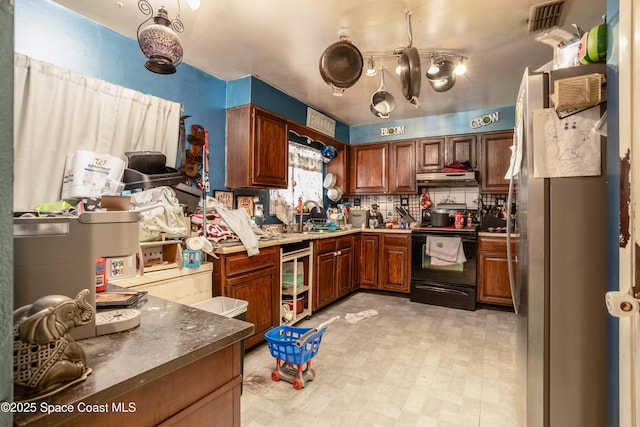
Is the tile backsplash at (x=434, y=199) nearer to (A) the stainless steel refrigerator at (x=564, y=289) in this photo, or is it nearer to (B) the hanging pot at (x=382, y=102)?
(B) the hanging pot at (x=382, y=102)

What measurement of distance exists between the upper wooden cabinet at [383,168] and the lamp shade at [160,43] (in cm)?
331

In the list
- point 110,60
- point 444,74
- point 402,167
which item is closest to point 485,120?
point 402,167

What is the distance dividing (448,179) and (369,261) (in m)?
1.51

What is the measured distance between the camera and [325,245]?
3.46 m

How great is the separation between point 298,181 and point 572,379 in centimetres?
344

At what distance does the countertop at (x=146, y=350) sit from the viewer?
1.86ft

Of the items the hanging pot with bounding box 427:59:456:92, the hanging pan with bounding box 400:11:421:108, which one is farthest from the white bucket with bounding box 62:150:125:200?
the hanging pot with bounding box 427:59:456:92

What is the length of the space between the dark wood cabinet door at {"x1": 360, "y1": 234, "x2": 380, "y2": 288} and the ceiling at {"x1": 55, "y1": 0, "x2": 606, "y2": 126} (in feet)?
6.65

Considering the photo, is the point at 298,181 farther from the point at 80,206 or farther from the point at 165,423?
the point at 165,423

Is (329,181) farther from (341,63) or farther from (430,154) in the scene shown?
(341,63)

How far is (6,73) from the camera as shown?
486 millimetres

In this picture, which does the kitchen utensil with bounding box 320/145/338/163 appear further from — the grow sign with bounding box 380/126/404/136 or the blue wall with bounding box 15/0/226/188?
the blue wall with bounding box 15/0/226/188

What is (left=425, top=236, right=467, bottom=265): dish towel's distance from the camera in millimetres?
3578

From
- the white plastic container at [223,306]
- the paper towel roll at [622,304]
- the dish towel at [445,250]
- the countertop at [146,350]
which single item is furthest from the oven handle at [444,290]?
the countertop at [146,350]
